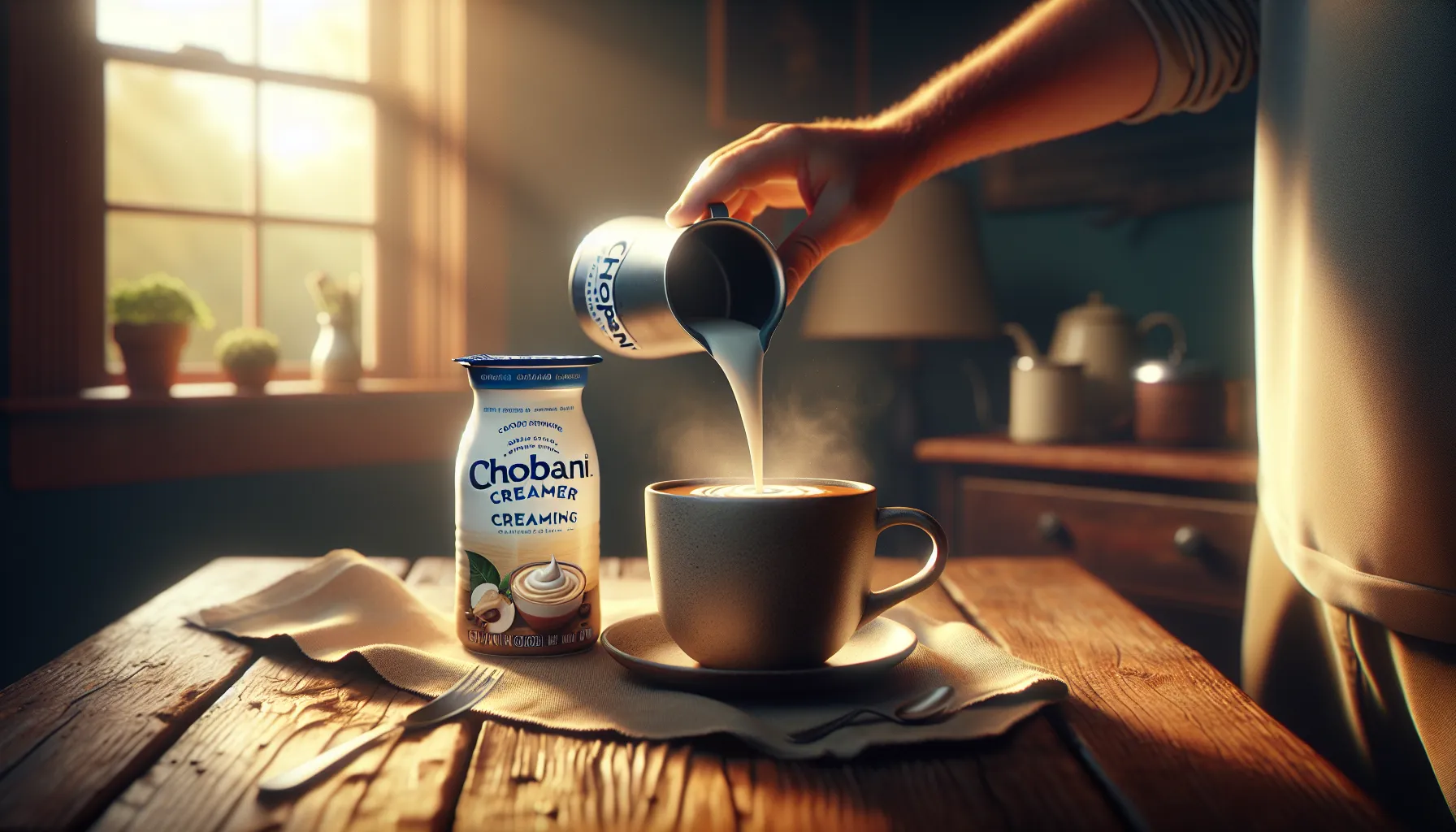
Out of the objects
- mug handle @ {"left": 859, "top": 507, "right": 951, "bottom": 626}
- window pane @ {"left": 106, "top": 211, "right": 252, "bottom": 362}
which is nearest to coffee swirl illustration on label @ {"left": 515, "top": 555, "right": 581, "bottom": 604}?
mug handle @ {"left": 859, "top": 507, "right": 951, "bottom": 626}

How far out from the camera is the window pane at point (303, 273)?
213 centimetres

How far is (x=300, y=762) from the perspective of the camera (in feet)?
1.78

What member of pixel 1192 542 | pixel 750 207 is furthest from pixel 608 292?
pixel 1192 542

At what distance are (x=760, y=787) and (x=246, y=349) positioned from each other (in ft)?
5.70

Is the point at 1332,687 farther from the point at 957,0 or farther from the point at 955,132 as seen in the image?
the point at 957,0

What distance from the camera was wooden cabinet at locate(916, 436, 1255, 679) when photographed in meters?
1.74

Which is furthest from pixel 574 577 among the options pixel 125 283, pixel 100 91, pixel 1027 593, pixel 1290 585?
pixel 100 91

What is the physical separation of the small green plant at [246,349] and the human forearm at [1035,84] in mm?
1430

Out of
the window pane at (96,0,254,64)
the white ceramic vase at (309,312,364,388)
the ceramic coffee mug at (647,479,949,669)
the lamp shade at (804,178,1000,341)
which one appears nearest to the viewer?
the ceramic coffee mug at (647,479,949,669)

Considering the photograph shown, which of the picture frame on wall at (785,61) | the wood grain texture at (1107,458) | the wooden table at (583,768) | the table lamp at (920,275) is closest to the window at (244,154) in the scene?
the picture frame on wall at (785,61)

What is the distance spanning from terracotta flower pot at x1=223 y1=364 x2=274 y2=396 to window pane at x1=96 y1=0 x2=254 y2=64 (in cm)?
63

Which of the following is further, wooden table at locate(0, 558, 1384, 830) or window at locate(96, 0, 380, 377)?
window at locate(96, 0, 380, 377)

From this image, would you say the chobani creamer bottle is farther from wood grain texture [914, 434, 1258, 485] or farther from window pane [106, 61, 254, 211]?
window pane [106, 61, 254, 211]

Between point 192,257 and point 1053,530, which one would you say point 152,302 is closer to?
point 192,257
